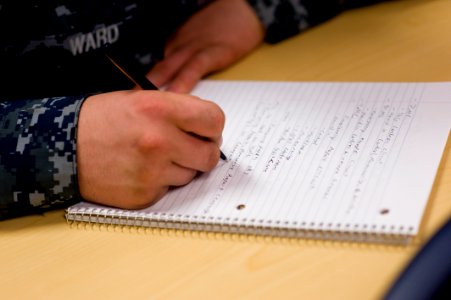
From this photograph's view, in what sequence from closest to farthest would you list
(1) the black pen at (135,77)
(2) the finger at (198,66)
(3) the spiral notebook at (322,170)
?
(3) the spiral notebook at (322,170) < (1) the black pen at (135,77) < (2) the finger at (198,66)

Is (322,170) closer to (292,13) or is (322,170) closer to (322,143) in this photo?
(322,143)

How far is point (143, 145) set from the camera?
0.62m

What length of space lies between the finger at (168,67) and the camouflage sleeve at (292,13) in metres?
0.14

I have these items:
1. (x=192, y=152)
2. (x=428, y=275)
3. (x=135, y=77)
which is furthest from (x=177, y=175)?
(x=428, y=275)

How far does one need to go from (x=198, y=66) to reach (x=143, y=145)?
1.00 feet

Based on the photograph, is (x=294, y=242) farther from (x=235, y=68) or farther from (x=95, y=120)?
(x=235, y=68)

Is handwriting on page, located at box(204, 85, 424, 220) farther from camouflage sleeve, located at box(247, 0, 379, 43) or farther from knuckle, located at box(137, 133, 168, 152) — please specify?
camouflage sleeve, located at box(247, 0, 379, 43)

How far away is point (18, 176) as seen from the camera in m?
0.66

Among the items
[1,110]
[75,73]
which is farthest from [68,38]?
[1,110]

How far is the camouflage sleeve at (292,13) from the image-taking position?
956 mm

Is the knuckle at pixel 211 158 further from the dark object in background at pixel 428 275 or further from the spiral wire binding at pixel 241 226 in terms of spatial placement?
the dark object in background at pixel 428 275

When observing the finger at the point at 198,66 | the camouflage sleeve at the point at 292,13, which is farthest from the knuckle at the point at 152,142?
the camouflage sleeve at the point at 292,13

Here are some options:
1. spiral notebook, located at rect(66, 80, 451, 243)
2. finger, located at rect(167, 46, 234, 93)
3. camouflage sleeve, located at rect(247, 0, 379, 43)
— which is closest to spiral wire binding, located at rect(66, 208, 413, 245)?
spiral notebook, located at rect(66, 80, 451, 243)

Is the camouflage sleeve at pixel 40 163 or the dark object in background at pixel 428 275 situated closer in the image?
the dark object in background at pixel 428 275
